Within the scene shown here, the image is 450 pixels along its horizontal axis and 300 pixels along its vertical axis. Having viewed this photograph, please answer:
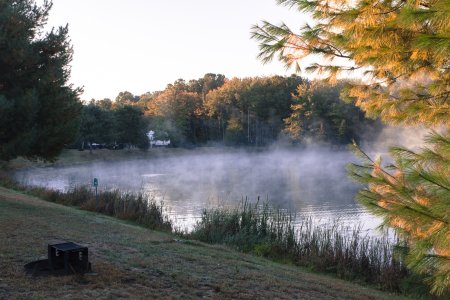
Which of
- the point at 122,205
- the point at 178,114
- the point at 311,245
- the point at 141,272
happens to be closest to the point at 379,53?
the point at 141,272

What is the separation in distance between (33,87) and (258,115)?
65.6 meters

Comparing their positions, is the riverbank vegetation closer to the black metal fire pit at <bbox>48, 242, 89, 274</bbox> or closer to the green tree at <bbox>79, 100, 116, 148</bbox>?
the black metal fire pit at <bbox>48, 242, 89, 274</bbox>

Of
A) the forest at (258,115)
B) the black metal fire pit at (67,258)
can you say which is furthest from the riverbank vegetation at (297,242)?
the forest at (258,115)

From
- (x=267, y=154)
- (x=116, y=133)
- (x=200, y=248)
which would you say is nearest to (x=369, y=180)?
(x=200, y=248)

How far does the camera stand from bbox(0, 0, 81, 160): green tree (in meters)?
13.0

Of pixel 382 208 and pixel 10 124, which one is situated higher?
pixel 10 124

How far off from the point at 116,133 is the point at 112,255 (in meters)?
50.6

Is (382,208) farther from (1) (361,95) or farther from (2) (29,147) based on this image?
(2) (29,147)

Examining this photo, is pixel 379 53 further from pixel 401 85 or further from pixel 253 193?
pixel 253 193

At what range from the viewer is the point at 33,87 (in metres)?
13.8

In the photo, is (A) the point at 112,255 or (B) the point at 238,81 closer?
(A) the point at 112,255

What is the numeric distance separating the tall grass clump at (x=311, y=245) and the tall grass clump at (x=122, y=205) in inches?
63.2

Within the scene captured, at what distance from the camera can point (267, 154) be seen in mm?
69438

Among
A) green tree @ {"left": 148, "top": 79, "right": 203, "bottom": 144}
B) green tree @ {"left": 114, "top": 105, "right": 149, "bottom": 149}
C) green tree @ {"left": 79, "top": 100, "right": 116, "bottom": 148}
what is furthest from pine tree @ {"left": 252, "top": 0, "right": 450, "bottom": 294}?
green tree @ {"left": 148, "top": 79, "right": 203, "bottom": 144}
